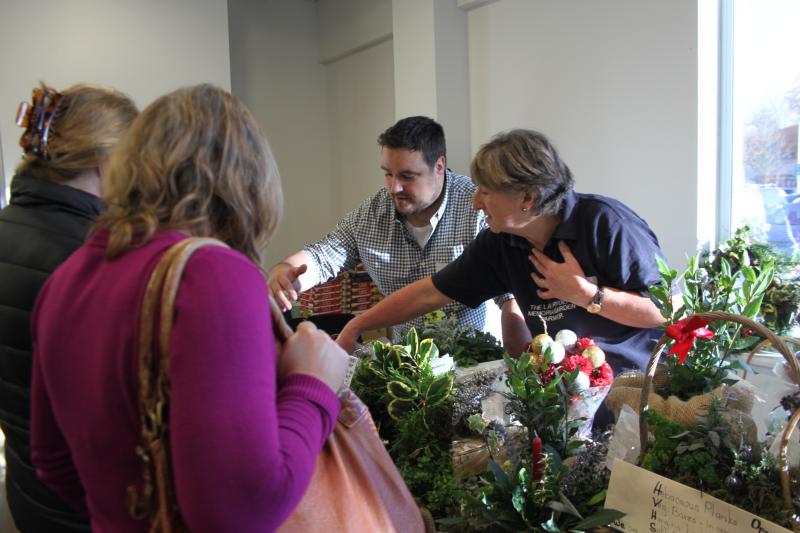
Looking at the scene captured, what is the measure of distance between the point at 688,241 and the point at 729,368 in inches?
74.2

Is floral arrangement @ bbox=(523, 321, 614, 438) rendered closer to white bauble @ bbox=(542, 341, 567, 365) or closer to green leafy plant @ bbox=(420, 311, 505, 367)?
white bauble @ bbox=(542, 341, 567, 365)

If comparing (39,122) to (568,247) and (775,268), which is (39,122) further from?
(775,268)

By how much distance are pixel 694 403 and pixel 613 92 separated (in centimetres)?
238

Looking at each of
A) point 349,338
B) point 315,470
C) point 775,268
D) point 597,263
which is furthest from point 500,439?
point 775,268

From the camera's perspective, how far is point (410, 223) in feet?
8.21

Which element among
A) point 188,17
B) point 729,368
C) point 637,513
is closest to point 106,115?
point 637,513

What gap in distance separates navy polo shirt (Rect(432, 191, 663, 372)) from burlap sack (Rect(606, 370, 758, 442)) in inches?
17.1

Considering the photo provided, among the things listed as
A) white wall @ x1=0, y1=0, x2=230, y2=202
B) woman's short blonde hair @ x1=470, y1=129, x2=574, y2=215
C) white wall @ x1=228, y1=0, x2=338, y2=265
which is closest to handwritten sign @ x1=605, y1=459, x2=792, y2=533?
woman's short blonde hair @ x1=470, y1=129, x2=574, y2=215

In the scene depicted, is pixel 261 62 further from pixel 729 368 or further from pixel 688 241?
pixel 729 368

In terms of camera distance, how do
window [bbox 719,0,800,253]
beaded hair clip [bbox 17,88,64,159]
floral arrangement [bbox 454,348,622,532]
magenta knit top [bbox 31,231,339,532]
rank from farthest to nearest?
window [bbox 719,0,800,253] → beaded hair clip [bbox 17,88,64,159] → floral arrangement [bbox 454,348,622,532] → magenta knit top [bbox 31,231,339,532]

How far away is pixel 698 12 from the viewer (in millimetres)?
2773

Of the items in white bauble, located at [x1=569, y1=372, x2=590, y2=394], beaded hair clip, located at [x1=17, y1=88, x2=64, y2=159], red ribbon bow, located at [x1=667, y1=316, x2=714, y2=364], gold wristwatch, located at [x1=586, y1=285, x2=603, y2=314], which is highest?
beaded hair clip, located at [x1=17, y1=88, x2=64, y2=159]

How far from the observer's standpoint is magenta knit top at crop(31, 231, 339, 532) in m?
0.63

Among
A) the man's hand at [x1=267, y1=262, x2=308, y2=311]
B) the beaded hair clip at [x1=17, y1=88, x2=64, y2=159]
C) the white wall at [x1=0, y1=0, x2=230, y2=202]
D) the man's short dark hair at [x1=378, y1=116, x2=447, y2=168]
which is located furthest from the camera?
the white wall at [x1=0, y1=0, x2=230, y2=202]
